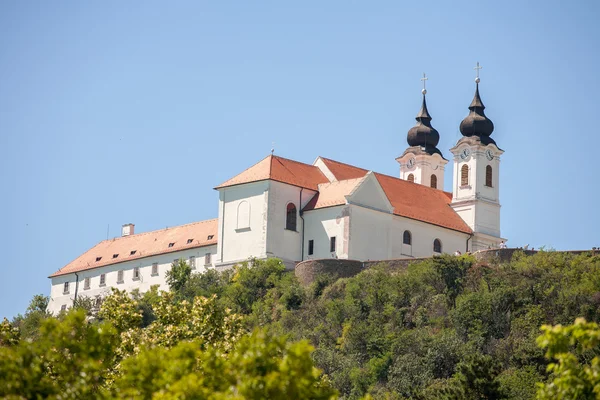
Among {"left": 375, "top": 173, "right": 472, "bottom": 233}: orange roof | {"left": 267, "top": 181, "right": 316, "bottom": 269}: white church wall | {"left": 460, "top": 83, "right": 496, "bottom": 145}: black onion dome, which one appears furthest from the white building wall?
{"left": 460, "top": 83, "right": 496, "bottom": 145}: black onion dome

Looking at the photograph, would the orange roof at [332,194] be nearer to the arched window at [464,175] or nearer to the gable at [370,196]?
→ the gable at [370,196]

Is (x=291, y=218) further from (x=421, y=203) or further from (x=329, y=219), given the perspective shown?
(x=421, y=203)

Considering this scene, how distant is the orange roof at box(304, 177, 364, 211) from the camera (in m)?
79.7

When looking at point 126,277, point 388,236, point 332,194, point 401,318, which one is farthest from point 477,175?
point 126,277

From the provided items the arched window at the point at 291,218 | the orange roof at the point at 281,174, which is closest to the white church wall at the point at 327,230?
the arched window at the point at 291,218

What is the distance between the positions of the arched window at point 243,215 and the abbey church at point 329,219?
0.18 feet

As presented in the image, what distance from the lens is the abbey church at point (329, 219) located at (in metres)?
79.8

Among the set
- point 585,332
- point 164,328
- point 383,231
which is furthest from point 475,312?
point 585,332

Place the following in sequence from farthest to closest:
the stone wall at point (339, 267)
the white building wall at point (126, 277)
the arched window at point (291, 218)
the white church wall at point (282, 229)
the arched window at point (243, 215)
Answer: the white building wall at point (126, 277) < the arched window at point (243, 215) < the arched window at point (291, 218) < the white church wall at point (282, 229) < the stone wall at point (339, 267)

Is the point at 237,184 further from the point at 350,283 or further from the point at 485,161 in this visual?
the point at 485,161

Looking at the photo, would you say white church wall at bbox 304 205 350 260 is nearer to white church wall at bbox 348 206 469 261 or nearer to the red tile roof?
white church wall at bbox 348 206 469 261

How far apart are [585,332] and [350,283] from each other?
48.2m

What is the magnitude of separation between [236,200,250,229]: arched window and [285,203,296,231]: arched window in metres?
2.18

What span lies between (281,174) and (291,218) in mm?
2688
